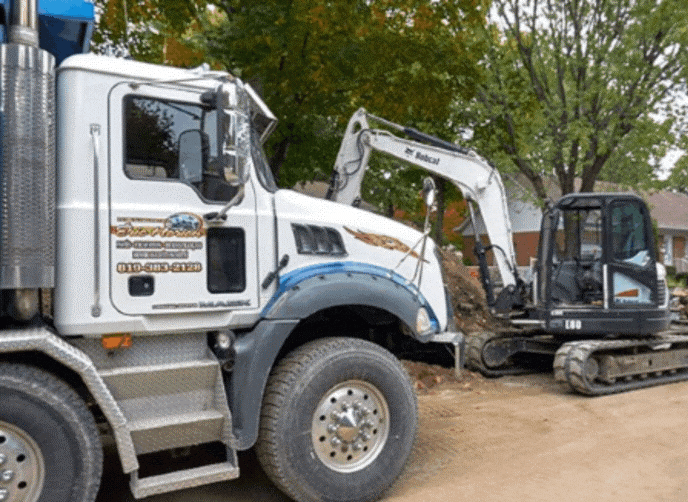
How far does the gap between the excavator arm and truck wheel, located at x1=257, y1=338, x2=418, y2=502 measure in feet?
11.7

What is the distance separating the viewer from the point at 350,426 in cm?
492

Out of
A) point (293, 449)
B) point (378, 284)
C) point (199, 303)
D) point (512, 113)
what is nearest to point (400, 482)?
point (293, 449)

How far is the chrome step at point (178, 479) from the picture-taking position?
4164 millimetres

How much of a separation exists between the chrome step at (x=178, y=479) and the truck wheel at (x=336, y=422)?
1.17 ft

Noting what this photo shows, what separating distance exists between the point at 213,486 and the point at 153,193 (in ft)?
8.09

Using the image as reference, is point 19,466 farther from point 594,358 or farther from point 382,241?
point 594,358

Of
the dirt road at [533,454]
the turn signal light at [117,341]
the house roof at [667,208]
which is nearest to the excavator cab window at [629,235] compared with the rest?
the dirt road at [533,454]

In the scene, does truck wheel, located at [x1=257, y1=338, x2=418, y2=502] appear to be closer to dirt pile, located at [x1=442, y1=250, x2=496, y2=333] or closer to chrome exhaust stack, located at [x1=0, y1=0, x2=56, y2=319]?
chrome exhaust stack, located at [x1=0, y1=0, x2=56, y2=319]

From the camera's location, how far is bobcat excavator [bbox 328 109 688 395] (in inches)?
360

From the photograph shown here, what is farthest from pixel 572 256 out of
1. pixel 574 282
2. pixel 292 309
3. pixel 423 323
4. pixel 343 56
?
pixel 292 309

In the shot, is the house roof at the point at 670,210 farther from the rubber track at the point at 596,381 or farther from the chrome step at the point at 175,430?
the chrome step at the point at 175,430

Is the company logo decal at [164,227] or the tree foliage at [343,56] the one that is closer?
the company logo decal at [164,227]

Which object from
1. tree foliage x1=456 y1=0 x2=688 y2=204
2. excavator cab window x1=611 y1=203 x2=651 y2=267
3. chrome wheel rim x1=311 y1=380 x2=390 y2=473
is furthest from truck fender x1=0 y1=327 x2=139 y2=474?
tree foliage x1=456 y1=0 x2=688 y2=204

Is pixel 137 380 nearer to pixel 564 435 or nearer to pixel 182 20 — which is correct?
pixel 564 435
